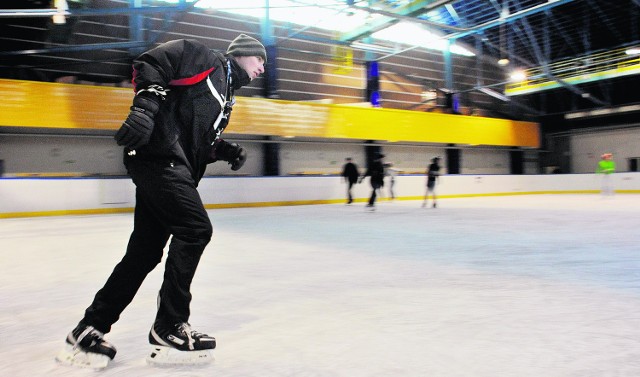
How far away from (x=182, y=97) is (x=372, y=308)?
1.67 meters

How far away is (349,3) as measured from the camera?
45.3 ft

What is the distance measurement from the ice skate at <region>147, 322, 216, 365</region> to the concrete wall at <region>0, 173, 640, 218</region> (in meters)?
11.7

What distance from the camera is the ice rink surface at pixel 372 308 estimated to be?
197 cm

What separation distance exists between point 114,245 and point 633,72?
22754 millimetres

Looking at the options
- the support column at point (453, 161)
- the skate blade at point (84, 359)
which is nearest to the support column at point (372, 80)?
the support column at point (453, 161)

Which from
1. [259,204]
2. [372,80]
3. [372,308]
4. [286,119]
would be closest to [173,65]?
[372,308]

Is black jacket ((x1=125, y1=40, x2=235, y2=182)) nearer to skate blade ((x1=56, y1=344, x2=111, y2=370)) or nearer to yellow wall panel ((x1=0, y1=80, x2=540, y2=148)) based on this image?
skate blade ((x1=56, y1=344, x2=111, y2=370))

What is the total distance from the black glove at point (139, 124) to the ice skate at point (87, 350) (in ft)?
2.70

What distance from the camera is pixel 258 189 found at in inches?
611

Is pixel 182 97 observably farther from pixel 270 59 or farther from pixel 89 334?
pixel 270 59

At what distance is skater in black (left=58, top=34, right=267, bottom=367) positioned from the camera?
198cm

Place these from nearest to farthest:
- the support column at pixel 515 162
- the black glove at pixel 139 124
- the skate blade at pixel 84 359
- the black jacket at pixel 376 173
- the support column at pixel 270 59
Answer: the black glove at pixel 139 124, the skate blade at pixel 84 359, the black jacket at pixel 376 173, the support column at pixel 270 59, the support column at pixel 515 162

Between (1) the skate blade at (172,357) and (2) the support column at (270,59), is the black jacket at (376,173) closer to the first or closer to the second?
(2) the support column at (270,59)

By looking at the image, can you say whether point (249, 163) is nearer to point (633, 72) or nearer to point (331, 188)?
point (331, 188)
